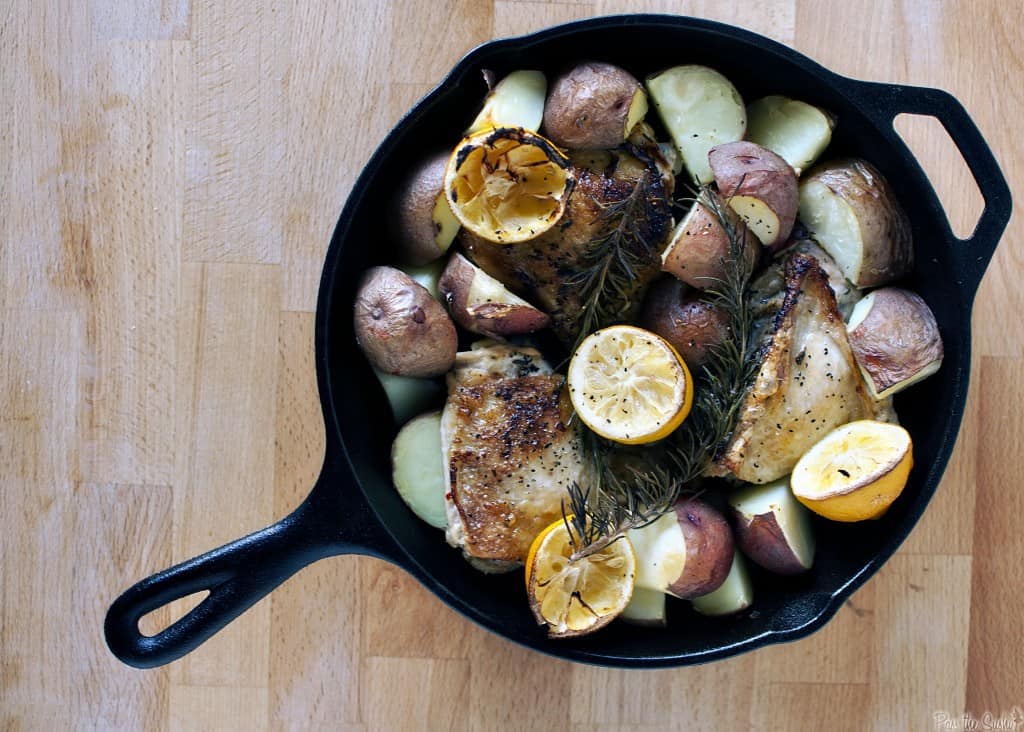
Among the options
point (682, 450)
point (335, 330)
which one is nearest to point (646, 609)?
point (682, 450)

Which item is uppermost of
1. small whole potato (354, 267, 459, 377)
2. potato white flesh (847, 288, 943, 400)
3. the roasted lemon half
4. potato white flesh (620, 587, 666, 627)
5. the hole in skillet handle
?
the hole in skillet handle

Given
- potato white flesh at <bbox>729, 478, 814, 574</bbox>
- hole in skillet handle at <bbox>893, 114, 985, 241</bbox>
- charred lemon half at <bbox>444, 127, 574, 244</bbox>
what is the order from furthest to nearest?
1. hole in skillet handle at <bbox>893, 114, 985, 241</bbox>
2. potato white flesh at <bbox>729, 478, 814, 574</bbox>
3. charred lemon half at <bbox>444, 127, 574, 244</bbox>

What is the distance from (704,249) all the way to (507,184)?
29cm

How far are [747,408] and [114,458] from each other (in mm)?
1048

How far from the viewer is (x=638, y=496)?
124 centimetres

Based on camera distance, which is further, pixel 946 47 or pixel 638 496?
pixel 946 47

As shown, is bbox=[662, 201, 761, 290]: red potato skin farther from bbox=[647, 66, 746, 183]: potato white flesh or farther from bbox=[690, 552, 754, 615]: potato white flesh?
bbox=[690, 552, 754, 615]: potato white flesh

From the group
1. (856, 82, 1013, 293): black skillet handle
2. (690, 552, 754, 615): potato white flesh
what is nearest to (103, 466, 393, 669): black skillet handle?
(690, 552, 754, 615): potato white flesh

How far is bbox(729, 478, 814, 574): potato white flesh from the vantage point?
49.0 inches

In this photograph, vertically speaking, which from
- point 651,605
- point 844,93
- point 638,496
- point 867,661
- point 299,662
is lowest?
point 299,662

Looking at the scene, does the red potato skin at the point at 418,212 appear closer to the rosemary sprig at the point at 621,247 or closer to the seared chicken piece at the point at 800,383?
the rosemary sprig at the point at 621,247

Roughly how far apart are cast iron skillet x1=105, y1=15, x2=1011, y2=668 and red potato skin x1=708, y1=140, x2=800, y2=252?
134 mm

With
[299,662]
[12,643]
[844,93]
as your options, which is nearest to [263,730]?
[299,662]

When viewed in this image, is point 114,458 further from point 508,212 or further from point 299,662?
point 508,212
